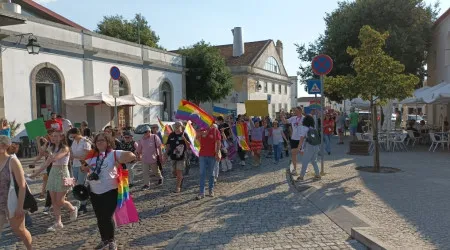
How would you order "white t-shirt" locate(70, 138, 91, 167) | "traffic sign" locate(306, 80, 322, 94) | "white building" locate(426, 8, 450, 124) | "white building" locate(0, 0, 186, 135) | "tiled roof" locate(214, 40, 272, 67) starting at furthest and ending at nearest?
"tiled roof" locate(214, 40, 272, 67)
"white building" locate(426, 8, 450, 124)
"white building" locate(0, 0, 186, 135)
"traffic sign" locate(306, 80, 322, 94)
"white t-shirt" locate(70, 138, 91, 167)

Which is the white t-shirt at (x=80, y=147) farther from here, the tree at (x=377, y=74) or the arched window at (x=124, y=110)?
the arched window at (x=124, y=110)

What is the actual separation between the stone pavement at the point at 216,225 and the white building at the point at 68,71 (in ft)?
31.7

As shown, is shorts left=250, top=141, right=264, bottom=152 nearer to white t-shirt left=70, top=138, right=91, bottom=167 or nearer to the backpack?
the backpack

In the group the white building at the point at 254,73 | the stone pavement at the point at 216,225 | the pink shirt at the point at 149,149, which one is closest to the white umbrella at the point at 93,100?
the pink shirt at the point at 149,149

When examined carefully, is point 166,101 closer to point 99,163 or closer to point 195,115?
point 195,115

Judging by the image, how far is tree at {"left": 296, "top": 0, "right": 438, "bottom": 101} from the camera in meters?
21.6

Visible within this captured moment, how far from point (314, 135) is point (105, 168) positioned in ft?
17.9

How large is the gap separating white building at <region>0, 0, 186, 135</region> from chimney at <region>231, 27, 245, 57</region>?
1847 centimetres

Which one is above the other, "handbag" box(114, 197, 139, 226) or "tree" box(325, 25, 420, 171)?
"tree" box(325, 25, 420, 171)

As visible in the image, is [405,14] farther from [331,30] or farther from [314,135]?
[314,135]

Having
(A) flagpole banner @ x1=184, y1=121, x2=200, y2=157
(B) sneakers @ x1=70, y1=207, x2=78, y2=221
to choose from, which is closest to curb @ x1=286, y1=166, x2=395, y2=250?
(A) flagpole banner @ x1=184, y1=121, x2=200, y2=157

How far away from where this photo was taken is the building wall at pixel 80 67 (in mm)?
15648

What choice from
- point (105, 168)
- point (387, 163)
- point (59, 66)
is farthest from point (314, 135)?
point (59, 66)

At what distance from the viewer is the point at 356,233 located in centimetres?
509
